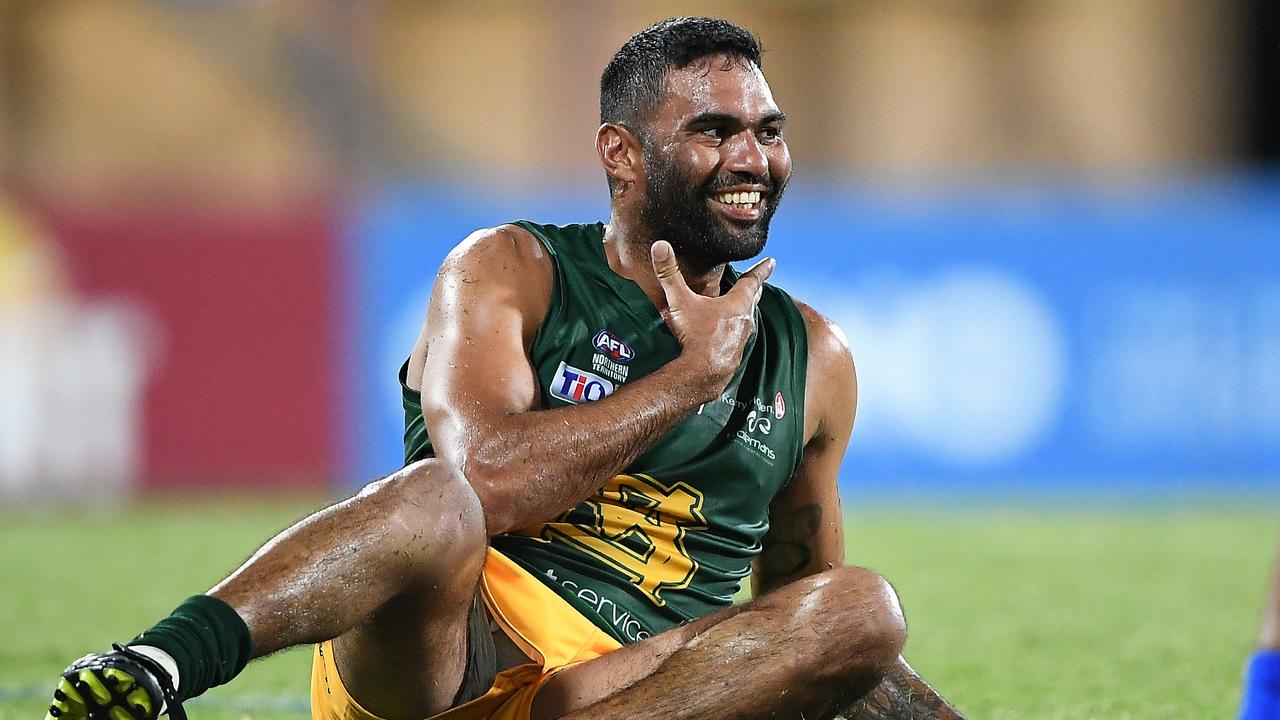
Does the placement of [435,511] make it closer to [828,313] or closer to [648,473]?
[648,473]

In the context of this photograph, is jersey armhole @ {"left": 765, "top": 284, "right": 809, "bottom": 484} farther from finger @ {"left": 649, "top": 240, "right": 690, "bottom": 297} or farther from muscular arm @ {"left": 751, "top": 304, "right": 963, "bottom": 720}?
finger @ {"left": 649, "top": 240, "right": 690, "bottom": 297}

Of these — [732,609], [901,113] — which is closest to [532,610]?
[732,609]

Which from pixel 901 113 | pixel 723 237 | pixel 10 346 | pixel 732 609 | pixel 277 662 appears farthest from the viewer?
pixel 901 113

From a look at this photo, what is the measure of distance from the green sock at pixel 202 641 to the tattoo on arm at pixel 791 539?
56.5 inches

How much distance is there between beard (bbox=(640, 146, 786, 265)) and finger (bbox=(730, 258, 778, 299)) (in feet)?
0.12

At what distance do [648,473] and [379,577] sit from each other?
0.86m

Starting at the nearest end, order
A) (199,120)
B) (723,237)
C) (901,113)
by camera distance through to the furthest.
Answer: (723,237) → (199,120) → (901,113)

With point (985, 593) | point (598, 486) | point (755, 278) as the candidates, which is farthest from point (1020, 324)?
point (598, 486)

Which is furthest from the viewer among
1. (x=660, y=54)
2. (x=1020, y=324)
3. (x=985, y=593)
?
(x=1020, y=324)

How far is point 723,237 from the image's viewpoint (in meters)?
3.93

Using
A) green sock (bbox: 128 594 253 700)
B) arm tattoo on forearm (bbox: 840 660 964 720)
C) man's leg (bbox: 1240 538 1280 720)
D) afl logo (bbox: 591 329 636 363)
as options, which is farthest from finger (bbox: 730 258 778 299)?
Result: green sock (bbox: 128 594 253 700)

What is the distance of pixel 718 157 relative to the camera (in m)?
3.89

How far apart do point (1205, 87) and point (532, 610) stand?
17455 mm

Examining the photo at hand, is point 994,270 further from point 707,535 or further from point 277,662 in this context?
point 707,535
